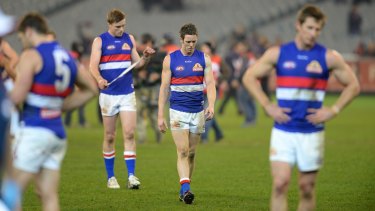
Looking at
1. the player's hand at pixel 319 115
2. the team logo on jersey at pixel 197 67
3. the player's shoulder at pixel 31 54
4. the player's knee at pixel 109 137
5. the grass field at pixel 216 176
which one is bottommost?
the grass field at pixel 216 176

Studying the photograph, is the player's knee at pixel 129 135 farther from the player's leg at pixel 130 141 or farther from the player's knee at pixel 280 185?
the player's knee at pixel 280 185

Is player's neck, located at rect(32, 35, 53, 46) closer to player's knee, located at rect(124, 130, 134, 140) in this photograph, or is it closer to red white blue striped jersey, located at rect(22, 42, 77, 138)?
red white blue striped jersey, located at rect(22, 42, 77, 138)

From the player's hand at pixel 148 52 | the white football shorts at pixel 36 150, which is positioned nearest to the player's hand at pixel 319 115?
the white football shorts at pixel 36 150

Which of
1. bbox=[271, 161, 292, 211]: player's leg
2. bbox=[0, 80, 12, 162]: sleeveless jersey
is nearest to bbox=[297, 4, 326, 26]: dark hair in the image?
bbox=[271, 161, 292, 211]: player's leg

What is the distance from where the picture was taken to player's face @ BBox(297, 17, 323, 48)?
9255 mm

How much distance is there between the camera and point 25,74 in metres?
8.62

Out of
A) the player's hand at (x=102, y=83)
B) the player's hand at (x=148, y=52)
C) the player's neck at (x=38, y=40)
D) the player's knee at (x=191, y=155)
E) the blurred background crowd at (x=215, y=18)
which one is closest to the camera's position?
the player's neck at (x=38, y=40)

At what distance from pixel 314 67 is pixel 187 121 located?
3.73 meters

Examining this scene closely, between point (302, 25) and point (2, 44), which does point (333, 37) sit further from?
point (302, 25)

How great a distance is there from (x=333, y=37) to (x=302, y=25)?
36.5 m

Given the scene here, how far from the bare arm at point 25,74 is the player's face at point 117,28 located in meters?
5.19

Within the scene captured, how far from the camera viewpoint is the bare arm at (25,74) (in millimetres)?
8617

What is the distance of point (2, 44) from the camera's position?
13.6 meters

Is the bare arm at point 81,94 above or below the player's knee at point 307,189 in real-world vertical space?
above
